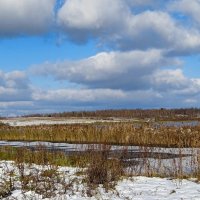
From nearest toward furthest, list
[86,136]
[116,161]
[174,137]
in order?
[116,161], [174,137], [86,136]

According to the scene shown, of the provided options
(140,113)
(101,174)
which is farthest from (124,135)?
(140,113)

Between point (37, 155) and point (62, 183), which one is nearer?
point (62, 183)

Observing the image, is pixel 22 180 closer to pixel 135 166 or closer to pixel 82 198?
pixel 82 198

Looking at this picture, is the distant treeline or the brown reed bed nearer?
the brown reed bed

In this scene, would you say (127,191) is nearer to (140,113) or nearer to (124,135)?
(124,135)

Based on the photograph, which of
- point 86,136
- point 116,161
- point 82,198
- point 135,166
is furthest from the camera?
point 86,136

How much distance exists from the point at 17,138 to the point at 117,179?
2331cm

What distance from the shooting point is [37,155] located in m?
16.5

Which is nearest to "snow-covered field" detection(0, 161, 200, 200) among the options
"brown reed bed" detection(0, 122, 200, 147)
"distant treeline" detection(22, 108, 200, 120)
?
"brown reed bed" detection(0, 122, 200, 147)

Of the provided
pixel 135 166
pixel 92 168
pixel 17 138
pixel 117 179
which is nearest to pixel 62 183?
pixel 92 168

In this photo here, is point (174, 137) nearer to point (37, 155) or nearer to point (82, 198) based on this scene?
point (37, 155)

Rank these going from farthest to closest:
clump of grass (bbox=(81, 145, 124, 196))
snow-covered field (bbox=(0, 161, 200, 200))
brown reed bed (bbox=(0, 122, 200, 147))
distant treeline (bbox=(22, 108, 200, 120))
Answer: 1. distant treeline (bbox=(22, 108, 200, 120))
2. brown reed bed (bbox=(0, 122, 200, 147))
3. clump of grass (bbox=(81, 145, 124, 196))
4. snow-covered field (bbox=(0, 161, 200, 200))

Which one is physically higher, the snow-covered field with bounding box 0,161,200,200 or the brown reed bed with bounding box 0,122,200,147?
the brown reed bed with bounding box 0,122,200,147

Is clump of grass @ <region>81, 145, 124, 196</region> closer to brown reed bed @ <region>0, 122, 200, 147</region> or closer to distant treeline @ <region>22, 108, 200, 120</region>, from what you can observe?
brown reed bed @ <region>0, 122, 200, 147</region>
